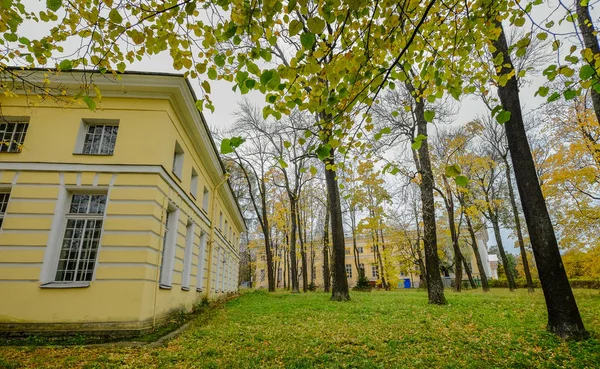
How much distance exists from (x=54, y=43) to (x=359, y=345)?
20.7 feet

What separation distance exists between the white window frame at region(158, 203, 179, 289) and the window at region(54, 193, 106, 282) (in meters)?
1.64

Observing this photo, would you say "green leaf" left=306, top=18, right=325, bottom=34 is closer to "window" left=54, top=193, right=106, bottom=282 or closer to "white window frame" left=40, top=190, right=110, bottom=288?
"white window frame" left=40, top=190, right=110, bottom=288

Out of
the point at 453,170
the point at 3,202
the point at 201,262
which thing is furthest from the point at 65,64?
the point at 201,262

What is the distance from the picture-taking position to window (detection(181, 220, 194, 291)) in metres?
10.1

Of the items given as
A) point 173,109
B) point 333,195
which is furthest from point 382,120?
point 173,109

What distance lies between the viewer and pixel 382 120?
11.0m

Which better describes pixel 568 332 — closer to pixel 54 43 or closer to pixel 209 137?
pixel 54 43

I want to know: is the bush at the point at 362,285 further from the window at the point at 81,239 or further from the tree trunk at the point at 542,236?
the window at the point at 81,239

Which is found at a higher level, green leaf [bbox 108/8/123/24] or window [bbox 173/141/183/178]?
window [bbox 173/141/183/178]

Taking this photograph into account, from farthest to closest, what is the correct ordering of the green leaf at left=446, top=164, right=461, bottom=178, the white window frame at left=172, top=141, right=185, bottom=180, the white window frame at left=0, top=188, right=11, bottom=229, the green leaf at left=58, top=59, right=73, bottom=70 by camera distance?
the white window frame at left=172, top=141, right=185, bottom=180 < the white window frame at left=0, top=188, right=11, bottom=229 < the green leaf at left=58, top=59, right=73, bottom=70 < the green leaf at left=446, top=164, right=461, bottom=178

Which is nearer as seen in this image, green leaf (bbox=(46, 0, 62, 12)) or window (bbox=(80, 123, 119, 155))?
green leaf (bbox=(46, 0, 62, 12))

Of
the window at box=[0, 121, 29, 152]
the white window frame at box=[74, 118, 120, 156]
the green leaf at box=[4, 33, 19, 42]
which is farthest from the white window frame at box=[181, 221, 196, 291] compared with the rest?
the green leaf at box=[4, 33, 19, 42]

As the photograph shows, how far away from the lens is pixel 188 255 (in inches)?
410

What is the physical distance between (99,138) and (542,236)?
10.6 m
